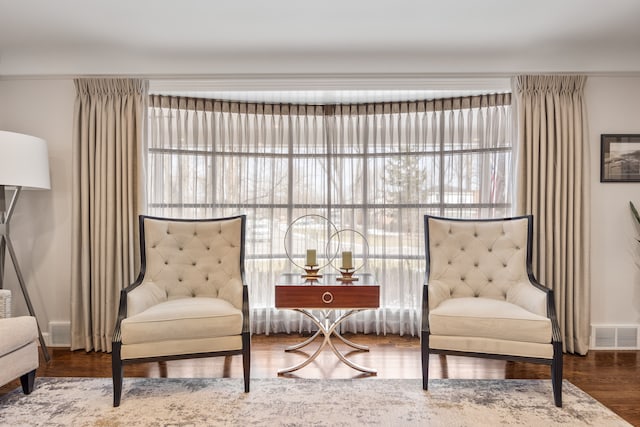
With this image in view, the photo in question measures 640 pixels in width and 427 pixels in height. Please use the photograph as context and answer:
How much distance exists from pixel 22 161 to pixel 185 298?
149 cm

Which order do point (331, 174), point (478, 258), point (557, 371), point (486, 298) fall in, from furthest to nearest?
point (331, 174) < point (478, 258) < point (486, 298) < point (557, 371)

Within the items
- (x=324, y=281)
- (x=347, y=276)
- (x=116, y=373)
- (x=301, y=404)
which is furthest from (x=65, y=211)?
(x=301, y=404)

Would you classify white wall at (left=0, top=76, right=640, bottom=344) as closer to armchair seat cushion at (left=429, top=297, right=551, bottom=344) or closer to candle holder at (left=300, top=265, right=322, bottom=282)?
armchair seat cushion at (left=429, top=297, right=551, bottom=344)

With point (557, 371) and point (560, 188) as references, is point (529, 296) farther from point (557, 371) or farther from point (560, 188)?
point (560, 188)

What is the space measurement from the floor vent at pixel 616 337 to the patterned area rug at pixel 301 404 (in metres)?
0.98

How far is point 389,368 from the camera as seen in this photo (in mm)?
2941

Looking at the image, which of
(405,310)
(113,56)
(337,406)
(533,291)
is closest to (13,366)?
(337,406)

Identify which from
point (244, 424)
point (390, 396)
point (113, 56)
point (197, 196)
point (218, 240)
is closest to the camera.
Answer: point (244, 424)

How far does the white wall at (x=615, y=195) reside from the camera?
11.2 ft

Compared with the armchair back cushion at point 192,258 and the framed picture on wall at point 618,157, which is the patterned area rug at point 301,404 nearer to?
the armchair back cushion at point 192,258

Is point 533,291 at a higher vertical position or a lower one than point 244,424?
higher

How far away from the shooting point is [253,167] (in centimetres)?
379

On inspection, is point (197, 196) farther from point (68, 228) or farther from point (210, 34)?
point (210, 34)

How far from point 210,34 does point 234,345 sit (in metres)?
2.21
